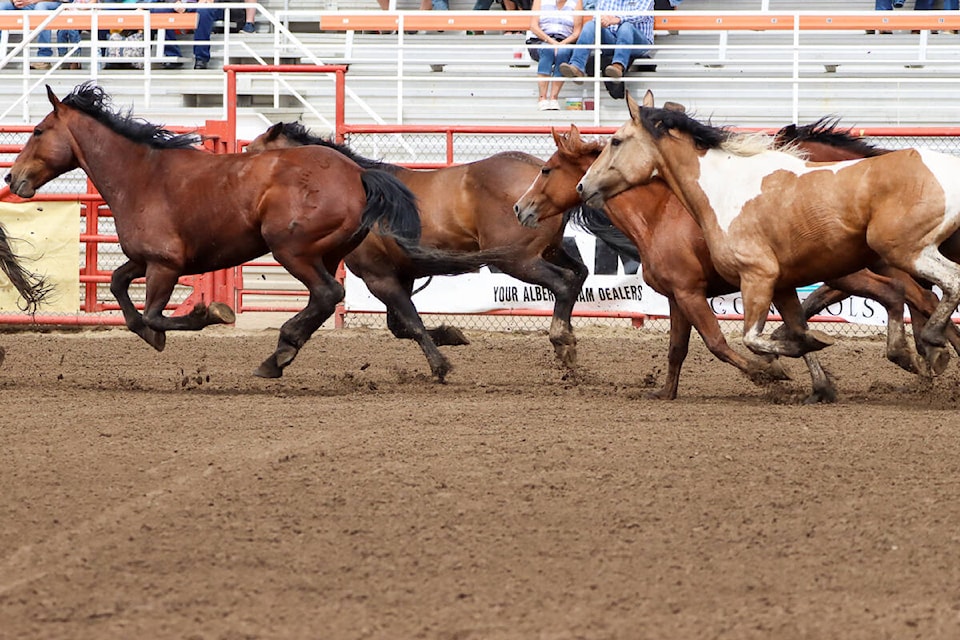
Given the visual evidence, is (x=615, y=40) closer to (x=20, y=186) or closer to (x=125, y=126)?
(x=125, y=126)

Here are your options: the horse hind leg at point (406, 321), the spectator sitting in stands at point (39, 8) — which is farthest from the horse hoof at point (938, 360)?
the spectator sitting in stands at point (39, 8)

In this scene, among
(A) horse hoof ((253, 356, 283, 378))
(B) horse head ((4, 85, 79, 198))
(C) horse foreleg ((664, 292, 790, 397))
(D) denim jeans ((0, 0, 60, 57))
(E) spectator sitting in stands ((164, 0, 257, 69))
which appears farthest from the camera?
(D) denim jeans ((0, 0, 60, 57))

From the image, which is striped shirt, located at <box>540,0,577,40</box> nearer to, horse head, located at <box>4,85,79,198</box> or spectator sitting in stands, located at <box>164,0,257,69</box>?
spectator sitting in stands, located at <box>164,0,257,69</box>

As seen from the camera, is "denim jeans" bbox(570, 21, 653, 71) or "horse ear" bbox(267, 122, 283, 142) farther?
"denim jeans" bbox(570, 21, 653, 71)

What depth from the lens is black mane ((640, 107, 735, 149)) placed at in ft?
22.4

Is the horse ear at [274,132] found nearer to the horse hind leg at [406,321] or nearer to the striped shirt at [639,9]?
the horse hind leg at [406,321]

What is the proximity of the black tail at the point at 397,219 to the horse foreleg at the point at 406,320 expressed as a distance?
425 mm

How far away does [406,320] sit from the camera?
8258 mm

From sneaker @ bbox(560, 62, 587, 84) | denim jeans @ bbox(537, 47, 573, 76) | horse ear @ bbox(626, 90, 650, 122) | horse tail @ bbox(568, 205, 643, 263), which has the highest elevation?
denim jeans @ bbox(537, 47, 573, 76)

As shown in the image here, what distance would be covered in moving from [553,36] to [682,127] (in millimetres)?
7625

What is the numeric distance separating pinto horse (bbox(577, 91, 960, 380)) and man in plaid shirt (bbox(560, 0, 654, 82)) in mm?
6942

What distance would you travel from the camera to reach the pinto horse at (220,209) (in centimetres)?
745

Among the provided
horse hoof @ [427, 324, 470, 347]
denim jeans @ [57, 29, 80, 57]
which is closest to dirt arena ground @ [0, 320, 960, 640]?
horse hoof @ [427, 324, 470, 347]

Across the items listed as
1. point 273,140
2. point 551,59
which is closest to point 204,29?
point 551,59
